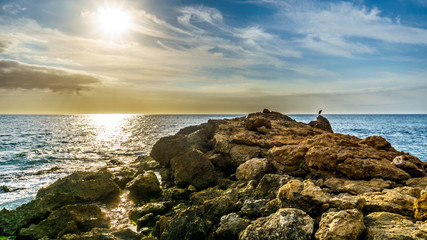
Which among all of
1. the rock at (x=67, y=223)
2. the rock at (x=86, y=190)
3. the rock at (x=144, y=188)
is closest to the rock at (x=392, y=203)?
the rock at (x=67, y=223)

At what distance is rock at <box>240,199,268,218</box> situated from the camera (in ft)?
29.1

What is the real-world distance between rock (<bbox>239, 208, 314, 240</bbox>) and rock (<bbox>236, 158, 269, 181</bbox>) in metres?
5.96

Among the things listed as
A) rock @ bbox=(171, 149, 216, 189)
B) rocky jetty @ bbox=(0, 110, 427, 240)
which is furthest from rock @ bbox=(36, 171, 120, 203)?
rock @ bbox=(171, 149, 216, 189)

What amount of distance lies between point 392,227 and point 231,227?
4608 millimetres

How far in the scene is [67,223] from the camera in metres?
9.46

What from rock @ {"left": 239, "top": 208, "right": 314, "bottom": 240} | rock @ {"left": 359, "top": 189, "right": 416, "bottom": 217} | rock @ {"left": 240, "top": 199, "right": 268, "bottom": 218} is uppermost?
rock @ {"left": 359, "top": 189, "right": 416, "bottom": 217}

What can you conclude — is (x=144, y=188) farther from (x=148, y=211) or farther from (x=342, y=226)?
(x=342, y=226)

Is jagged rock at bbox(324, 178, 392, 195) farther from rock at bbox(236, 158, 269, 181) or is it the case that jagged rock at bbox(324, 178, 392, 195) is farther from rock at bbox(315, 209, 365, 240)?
rock at bbox(315, 209, 365, 240)

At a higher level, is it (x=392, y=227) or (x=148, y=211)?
(x=392, y=227)

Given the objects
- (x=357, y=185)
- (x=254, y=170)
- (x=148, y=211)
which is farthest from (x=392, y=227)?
(x=148, y=211)

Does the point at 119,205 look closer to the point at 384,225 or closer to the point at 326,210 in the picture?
the point at 326,210

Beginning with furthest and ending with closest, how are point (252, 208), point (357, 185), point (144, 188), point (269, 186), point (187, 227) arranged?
point (144, 188) < point (269, 186) < point (357, 185) < point (252, 208) < point (187, 227)

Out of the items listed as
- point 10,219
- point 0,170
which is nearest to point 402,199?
point 10,219

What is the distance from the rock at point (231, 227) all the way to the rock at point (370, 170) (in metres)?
6.27
